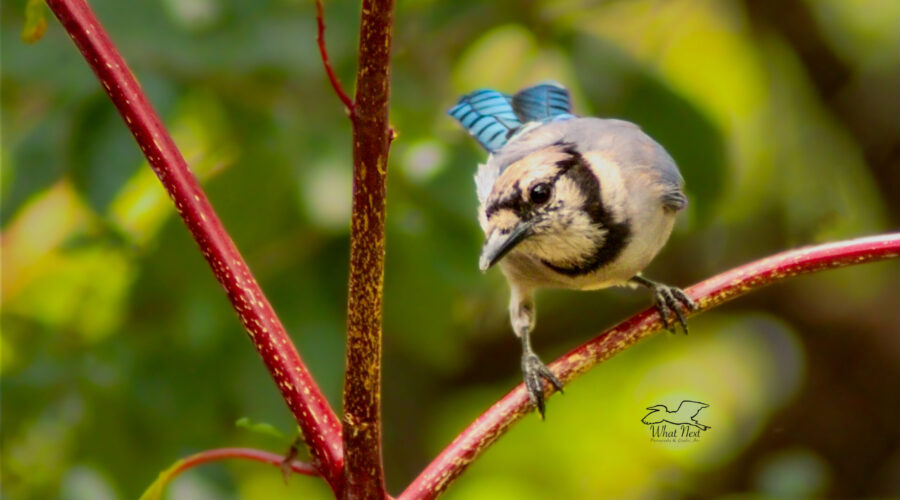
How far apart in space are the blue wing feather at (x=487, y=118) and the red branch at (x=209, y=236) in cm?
138

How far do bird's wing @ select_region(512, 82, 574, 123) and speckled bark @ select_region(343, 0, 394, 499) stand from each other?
1.60m

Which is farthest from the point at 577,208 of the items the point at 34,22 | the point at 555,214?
the point at 34,22

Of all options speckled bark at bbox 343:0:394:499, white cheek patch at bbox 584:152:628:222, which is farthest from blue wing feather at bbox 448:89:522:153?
speckled bark at bbox 343:0:394:499

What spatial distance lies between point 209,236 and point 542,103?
Result: 5.32ft

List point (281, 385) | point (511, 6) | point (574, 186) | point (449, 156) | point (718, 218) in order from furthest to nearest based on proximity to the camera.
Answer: point (718, 218)
point (511, 6)
point (449, 156)
point (574, 186)
point (281, 385)

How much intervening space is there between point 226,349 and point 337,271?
328 mm

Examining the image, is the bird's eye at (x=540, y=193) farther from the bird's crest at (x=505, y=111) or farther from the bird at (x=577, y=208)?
the bird's crest at (x=505, y=111)

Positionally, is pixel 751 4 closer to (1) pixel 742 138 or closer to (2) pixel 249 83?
(1) pixel 742 138

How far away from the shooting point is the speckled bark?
1.04 m

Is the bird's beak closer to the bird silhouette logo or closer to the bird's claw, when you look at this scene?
A: the bird's claw

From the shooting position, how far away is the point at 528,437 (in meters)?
3.78

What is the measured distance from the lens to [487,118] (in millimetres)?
2695

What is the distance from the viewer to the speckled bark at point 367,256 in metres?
1.04

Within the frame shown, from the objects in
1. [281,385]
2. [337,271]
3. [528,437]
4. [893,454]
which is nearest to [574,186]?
[337,271]
